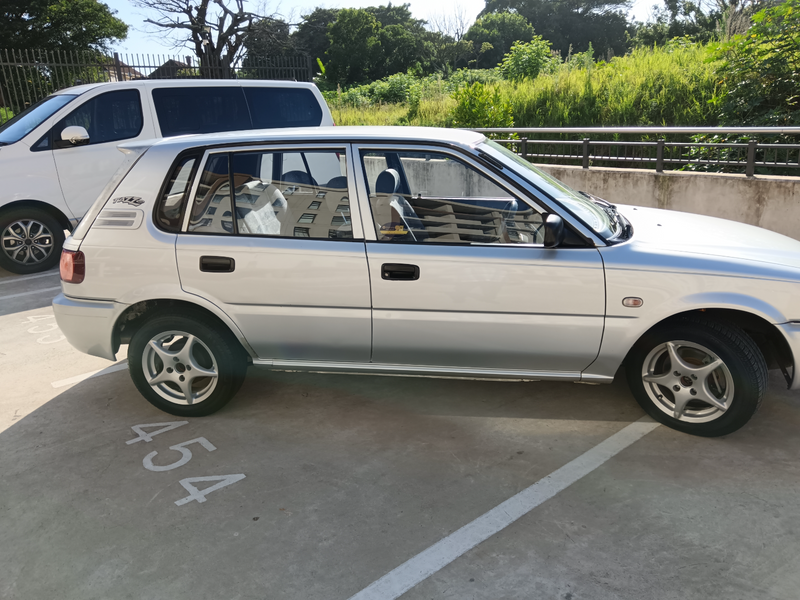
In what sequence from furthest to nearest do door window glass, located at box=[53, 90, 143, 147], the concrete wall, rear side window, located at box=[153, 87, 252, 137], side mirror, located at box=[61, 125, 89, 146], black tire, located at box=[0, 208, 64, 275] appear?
rear side window, located at box=[153, 87, 252, 137]
door window glass, located at box=[53, 90, 143, 147]
black tire, located at box=[0, 208, 64, 275]
side mirror, located at box=[61, 125, 89, 146]
the concrete wall

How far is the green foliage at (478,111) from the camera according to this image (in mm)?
12516

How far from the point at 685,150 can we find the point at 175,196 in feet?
28.9

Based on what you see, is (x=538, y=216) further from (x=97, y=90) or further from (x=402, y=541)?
(x=97, y=90)

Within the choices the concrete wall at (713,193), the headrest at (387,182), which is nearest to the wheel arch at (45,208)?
the headrest at (387,182)

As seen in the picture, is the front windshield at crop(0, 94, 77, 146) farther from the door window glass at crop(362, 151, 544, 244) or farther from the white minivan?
the door window glass at crop(362, 151, 544, 244)

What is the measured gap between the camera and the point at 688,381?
366 centimetres

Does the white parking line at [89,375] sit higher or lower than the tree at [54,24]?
lower

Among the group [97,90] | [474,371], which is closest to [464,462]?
[474,371]

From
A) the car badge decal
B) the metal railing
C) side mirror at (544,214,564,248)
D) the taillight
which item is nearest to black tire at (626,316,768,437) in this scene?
side mirror at (544,214,564,248)

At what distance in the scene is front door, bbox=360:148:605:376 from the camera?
3.54 m

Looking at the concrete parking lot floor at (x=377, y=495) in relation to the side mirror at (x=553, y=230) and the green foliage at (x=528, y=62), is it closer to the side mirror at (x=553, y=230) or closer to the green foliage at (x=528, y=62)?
the side mirror at (x=553, y=230)

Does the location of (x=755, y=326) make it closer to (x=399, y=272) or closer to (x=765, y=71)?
(x=399, y=272)

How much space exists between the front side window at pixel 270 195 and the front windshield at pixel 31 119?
4916 millimetres

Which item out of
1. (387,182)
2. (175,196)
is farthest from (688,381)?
(175,196)
